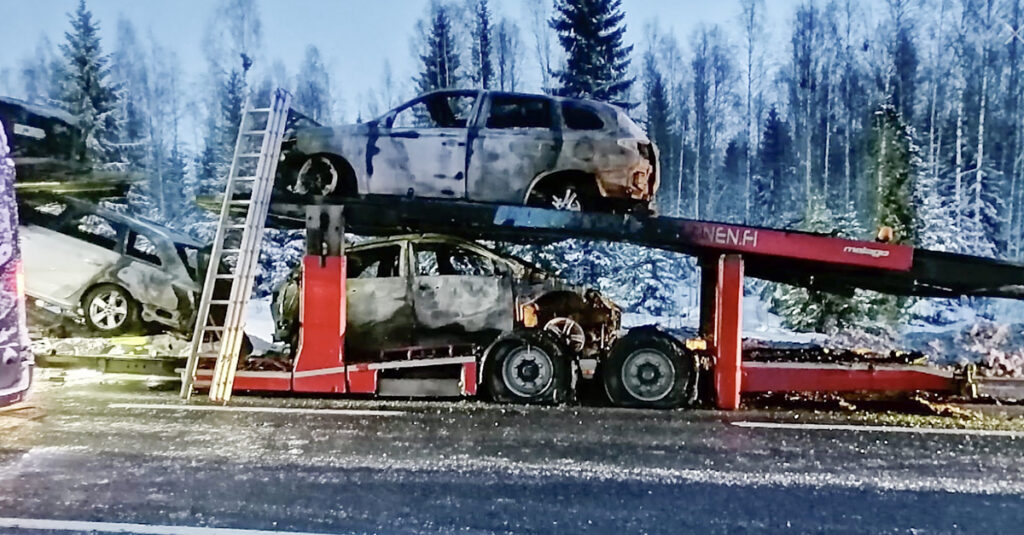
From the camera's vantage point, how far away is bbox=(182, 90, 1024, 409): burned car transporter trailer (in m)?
6.27

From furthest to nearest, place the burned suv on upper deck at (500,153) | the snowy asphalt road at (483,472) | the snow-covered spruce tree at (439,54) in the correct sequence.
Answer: the snow-covered spruce tree at (439,54) < the burned suv on upper deck at (500,153) < the snowy asphalt road at (483,472)

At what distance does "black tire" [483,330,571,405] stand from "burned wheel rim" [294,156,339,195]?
1.71 meters

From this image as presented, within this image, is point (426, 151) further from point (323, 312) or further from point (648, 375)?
point (648, 375)

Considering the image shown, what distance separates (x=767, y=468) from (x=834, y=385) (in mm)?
1786

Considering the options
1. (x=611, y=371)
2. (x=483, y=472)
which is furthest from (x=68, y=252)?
(x=611, y=371)

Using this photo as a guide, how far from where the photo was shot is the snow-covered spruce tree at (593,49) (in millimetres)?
6719

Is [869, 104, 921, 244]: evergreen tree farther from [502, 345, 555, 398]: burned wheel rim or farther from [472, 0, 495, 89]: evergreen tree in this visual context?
[472, 0, 495, 89]: evergreen tree

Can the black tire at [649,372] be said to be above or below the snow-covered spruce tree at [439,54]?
below

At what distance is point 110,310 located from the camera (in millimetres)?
7371

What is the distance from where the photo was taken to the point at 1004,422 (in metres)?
6.20

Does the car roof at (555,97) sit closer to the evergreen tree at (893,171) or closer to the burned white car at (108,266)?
the evergreen tree at (893,171)

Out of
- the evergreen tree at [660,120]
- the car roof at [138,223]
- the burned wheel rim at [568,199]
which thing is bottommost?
the car roof at [138,223]

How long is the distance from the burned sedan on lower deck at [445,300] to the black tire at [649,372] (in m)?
0.30

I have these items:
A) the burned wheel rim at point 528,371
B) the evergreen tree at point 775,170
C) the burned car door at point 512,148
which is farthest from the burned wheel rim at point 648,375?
the burned car door at point 512,148
